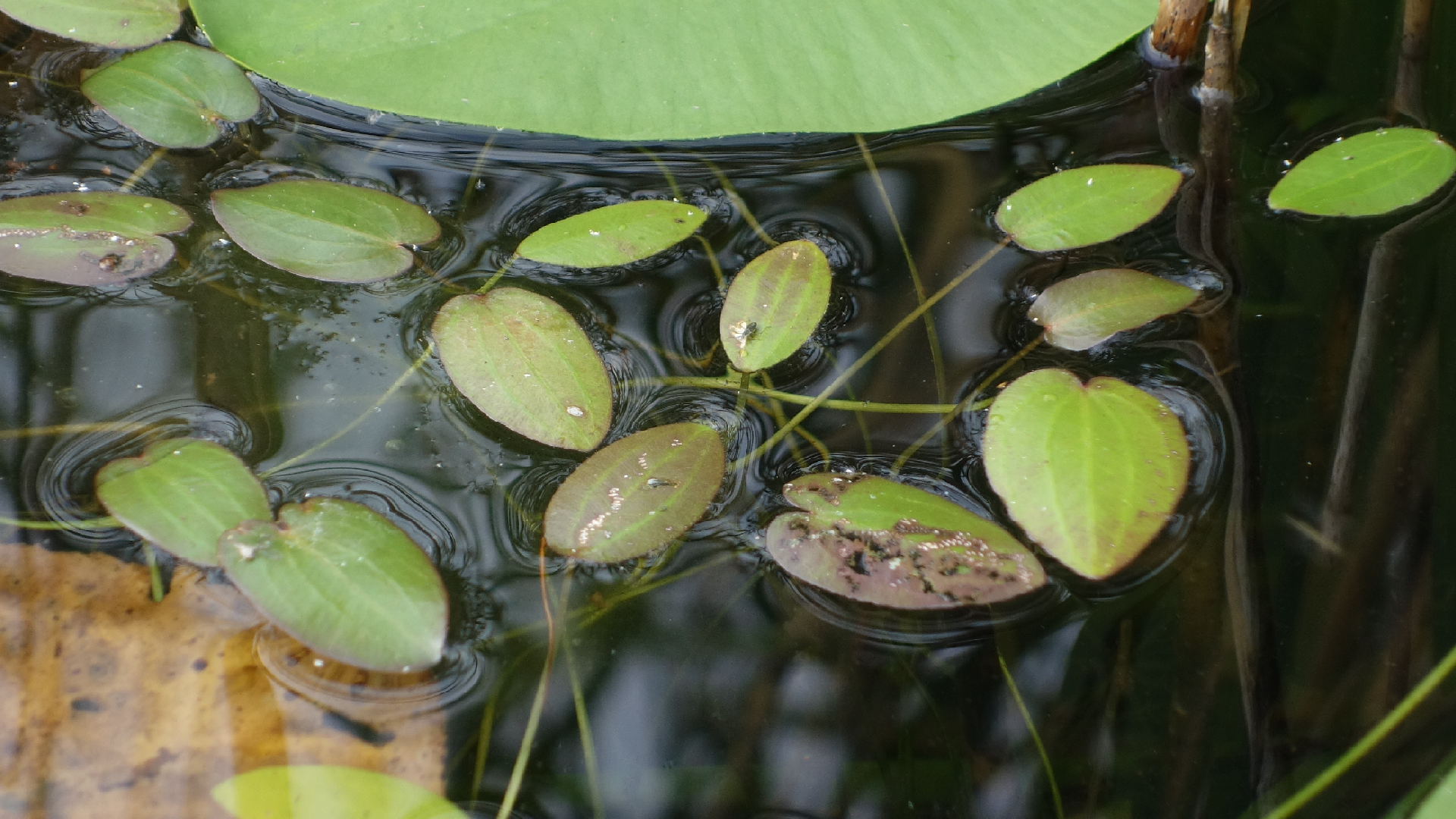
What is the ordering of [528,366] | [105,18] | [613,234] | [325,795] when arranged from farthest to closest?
[105,18] → [613,234] → [528,366] → [325,795]

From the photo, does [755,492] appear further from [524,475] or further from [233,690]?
[233,690]

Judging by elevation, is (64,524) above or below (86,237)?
below

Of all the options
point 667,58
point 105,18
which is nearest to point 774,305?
point 667,58

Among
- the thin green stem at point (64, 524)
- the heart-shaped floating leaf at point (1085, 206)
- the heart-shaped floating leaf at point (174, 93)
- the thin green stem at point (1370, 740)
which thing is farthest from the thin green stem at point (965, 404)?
the heart-shaped floating leaf at point (174, 93)

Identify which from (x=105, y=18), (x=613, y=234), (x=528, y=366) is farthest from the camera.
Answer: (x=105, y=18)

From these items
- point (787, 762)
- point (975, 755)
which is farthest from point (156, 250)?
point (975, 755)

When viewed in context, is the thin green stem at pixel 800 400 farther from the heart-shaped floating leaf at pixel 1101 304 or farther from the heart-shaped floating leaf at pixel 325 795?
the heart-shaped floating leaf at pixel 325 795

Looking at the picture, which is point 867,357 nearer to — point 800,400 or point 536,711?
point 800,400
